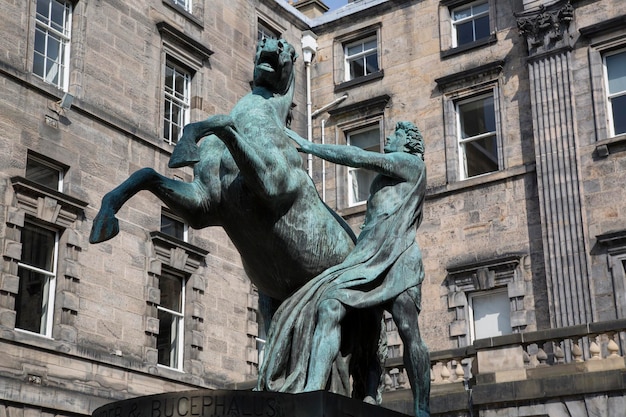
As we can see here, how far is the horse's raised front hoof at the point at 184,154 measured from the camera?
219 inches

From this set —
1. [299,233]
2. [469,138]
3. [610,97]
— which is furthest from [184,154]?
[469,138]

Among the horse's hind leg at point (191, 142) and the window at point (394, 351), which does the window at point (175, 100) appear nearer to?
the window at point (394, 351)

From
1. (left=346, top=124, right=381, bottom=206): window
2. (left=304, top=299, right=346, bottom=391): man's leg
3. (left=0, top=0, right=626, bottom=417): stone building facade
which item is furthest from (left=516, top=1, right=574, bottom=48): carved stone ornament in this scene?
(left=304, top=299, right=346, bottom=391): man's leg

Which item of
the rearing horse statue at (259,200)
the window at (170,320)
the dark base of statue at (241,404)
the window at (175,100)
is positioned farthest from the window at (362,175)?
the dark base of statue at (241,404)

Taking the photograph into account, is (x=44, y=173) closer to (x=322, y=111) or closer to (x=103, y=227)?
(x=322, y=111)

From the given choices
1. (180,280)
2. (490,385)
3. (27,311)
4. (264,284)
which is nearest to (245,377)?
(180,280)

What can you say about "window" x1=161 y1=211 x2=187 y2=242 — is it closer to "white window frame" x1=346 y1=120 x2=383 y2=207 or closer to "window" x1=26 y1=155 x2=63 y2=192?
"window" x1=26 y1=155 x2=63 y2=192

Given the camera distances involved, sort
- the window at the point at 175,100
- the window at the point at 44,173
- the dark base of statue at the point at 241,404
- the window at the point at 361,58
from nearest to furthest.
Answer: the dark base of statue at the point at 241,404
the window at the point at 44,173
the window at the point at 175,100
the window at the point at 361,58

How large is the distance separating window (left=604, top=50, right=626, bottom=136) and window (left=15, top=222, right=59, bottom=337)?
12.0 m

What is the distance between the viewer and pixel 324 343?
5.96 metres

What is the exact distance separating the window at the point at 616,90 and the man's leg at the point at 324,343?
18.0 meters

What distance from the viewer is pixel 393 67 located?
27094mm

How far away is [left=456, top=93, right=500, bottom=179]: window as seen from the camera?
2477 cm

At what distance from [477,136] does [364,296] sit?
62.9ft
